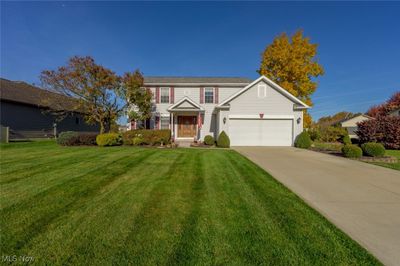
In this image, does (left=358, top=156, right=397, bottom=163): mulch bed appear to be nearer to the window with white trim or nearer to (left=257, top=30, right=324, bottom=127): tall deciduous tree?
the window with white trim

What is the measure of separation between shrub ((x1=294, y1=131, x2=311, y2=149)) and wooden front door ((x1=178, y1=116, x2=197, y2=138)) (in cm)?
877

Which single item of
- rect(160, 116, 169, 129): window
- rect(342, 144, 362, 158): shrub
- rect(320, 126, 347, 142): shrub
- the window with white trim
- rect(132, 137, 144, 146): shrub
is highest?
the window with white trim

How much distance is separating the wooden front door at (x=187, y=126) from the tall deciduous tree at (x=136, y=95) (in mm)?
3254

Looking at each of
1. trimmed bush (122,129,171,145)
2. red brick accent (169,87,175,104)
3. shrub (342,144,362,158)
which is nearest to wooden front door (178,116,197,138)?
red brick accent (169,87,175,104)

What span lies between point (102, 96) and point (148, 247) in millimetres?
14878

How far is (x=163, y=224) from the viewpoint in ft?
9.89

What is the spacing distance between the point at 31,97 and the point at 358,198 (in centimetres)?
2426

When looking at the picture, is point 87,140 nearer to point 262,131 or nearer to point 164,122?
point 164,122

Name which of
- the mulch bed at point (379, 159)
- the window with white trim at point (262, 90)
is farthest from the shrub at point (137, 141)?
the mulch bed at point (379, 159)

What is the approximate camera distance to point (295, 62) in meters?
20.7

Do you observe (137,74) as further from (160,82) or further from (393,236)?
(393,236)

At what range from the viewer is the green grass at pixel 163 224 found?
233 cm

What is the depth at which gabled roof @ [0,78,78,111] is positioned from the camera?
15.9 m

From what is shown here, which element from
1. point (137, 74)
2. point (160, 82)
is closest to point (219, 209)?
point (137, 74)
